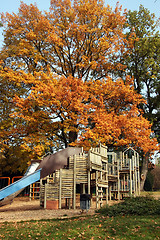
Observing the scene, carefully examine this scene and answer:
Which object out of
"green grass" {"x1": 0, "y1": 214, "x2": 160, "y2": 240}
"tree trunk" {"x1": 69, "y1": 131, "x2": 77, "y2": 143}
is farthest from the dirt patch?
"tree trunk" {"x1": 69, "y1": 131, "x2": 77, "y2": 143}

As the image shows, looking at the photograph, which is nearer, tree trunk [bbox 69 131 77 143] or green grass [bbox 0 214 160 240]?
green grass [bbox 0 214 160 240]

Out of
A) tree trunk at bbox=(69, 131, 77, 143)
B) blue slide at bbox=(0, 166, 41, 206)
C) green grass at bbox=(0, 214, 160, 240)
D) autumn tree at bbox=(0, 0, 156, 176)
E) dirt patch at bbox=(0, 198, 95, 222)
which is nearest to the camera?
green grass at bbox=(0, 214, 160, 240)

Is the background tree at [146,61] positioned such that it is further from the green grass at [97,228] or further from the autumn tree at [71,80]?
the green grass at [97,228]

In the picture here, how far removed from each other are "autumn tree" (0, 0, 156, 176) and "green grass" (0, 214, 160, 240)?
9266 millimetres

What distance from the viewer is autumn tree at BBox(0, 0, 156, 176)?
19.3 meters

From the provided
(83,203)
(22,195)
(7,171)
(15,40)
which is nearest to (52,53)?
(15,40)

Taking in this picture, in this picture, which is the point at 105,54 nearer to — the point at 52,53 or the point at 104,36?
the point at 104,36

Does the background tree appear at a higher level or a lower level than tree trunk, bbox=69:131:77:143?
higher

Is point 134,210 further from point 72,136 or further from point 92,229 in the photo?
point 72,136

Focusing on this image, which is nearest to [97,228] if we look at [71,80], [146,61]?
[71,80]

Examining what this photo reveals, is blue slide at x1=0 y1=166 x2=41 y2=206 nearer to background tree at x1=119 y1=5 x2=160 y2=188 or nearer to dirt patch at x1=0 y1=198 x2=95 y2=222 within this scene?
dirt patch at x1=0 y1=198 x2=95 y2=222

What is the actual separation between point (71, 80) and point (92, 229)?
13.4m

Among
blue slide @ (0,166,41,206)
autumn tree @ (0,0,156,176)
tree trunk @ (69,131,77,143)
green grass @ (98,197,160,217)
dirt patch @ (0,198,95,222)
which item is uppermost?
autumn tree @ (0,0,156,176)

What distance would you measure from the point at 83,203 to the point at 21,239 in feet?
14.1
